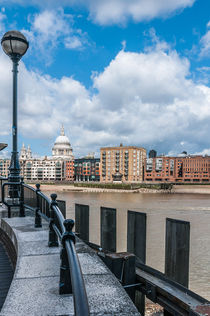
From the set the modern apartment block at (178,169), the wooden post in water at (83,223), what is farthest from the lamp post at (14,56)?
the modern apartment block at (178,169)

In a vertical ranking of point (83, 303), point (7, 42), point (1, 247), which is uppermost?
point (7, 42)

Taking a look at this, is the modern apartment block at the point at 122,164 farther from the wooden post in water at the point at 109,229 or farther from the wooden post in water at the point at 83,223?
the wooden post in water at the point at 109,229

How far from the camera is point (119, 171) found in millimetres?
138625

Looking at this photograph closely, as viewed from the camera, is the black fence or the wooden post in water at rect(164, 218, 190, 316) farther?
the wooden post in water at rect(164, 218, 190, 316)

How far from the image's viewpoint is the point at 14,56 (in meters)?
9.28

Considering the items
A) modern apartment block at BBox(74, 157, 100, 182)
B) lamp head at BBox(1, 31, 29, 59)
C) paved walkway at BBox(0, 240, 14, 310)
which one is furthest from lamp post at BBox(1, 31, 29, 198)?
modern apartment block at BBox(74, 157, 100, 182)

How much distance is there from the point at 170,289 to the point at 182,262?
67 cm

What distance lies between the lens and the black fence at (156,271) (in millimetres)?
3377

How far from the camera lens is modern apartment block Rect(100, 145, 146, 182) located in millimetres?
135875

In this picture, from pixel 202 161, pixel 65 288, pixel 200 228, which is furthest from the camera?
pixel 202 161

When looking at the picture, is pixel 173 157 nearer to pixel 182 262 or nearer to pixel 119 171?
pixel 119 171

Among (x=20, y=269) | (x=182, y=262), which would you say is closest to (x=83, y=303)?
(x=20, y=269)

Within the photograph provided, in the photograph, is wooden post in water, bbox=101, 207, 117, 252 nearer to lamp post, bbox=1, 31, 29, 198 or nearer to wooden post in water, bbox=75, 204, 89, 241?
wooden post in water, bbox=75, 204, 89, 241

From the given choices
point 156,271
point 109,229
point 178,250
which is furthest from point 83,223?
point 178,250
